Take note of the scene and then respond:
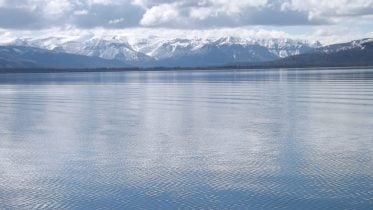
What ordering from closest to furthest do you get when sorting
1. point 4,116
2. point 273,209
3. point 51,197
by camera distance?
point 273,209, point 51,197, point 4,116

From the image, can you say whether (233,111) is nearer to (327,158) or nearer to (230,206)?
(327,158)

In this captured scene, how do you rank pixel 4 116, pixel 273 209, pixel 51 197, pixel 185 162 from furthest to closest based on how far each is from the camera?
pixel 4 116 → pixel 185 162 → pixel 51 197 → pixel 273 209

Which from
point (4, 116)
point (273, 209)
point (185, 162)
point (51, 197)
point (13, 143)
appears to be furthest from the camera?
point (4, 116)

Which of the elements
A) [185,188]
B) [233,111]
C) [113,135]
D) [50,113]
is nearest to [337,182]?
[185,188]

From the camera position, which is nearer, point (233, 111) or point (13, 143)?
point (13, 143)

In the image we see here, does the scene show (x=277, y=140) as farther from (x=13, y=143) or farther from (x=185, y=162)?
(x=13, y=143)

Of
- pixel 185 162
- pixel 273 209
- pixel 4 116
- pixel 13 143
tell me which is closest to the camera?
pixel 273 209

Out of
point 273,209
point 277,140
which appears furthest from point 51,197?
point 277,140

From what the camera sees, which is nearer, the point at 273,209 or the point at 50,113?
the point at 273,209

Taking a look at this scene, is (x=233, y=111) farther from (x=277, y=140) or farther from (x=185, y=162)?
(x=185, y=162)

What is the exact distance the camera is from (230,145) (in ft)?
94.2

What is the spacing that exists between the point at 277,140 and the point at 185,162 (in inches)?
277

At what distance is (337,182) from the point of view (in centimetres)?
2092

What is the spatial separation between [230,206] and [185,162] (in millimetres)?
6563
